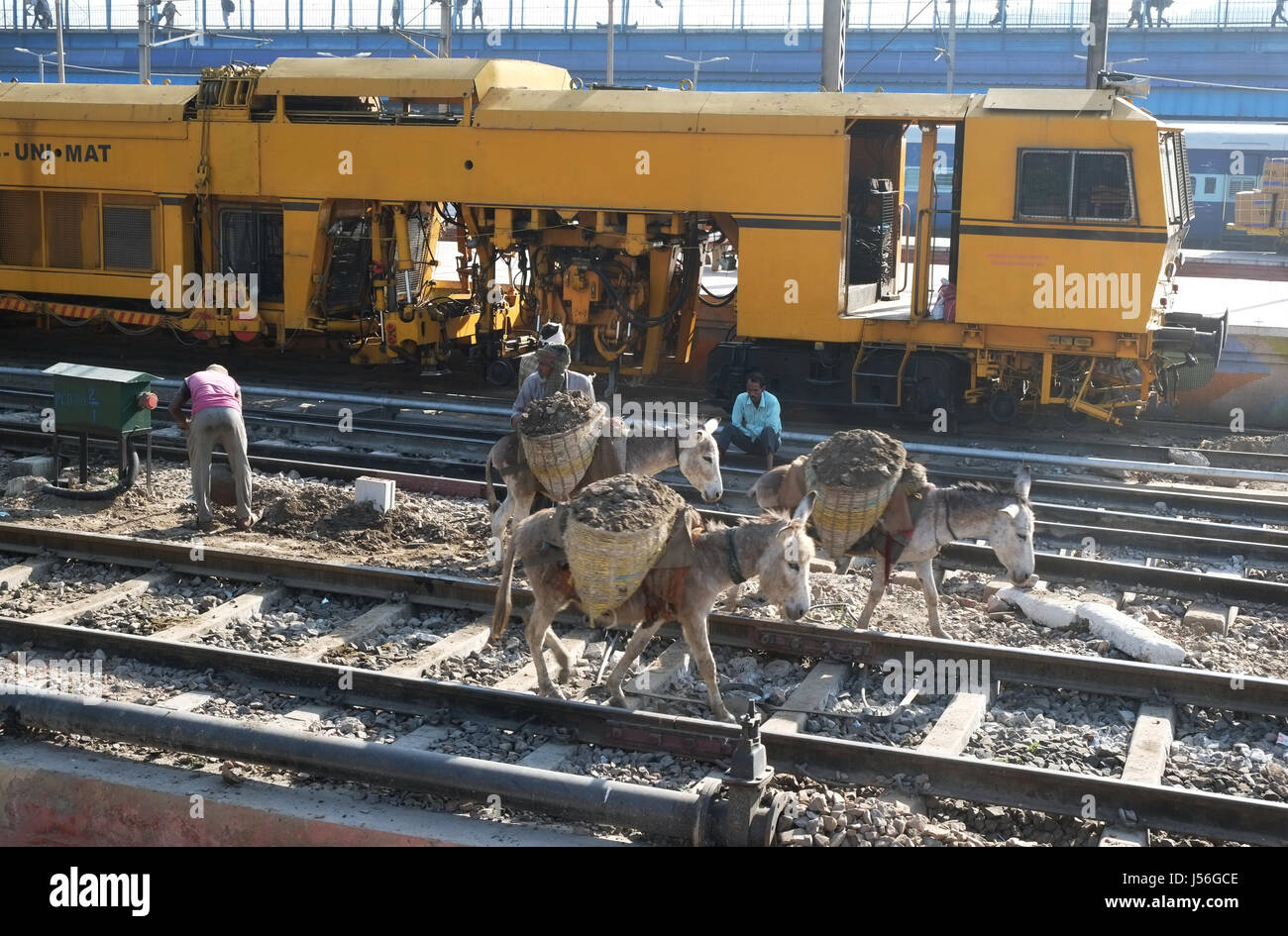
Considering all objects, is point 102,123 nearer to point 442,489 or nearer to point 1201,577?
point 442,489

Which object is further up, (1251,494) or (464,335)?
(464,335)

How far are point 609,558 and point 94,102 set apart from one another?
1453cm

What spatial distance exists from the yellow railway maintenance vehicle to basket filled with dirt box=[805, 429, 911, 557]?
6989 mm

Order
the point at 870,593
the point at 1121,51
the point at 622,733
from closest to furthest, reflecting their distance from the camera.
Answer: the point at 622,733
the point at 870,593
the point at 1121,51

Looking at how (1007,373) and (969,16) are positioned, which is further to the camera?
(969,16)

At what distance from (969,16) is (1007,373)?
4748 centimetres

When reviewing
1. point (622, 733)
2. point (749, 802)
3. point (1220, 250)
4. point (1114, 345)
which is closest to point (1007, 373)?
point (1114, 345)

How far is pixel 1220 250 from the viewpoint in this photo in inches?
1652

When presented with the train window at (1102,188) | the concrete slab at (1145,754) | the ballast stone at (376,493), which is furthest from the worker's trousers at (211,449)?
the train window at (1102,188)

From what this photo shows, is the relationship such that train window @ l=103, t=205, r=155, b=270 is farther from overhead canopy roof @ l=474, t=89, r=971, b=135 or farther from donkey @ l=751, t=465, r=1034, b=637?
donkey @ l=751, t=465, r=1034, b=637

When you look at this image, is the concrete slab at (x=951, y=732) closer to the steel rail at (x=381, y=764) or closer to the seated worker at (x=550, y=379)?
the steel rail at (x=381, y=764)

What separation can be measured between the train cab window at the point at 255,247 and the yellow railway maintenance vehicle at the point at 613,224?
30 mm

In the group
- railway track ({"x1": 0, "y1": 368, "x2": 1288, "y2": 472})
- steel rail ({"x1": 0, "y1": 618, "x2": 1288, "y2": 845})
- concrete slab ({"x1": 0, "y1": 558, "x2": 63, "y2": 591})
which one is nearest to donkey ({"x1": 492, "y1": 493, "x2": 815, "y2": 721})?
steel rail ({"x1": 0, "y1": 618, "x2": 1288, "y2": 845})

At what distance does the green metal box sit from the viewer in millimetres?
12125
